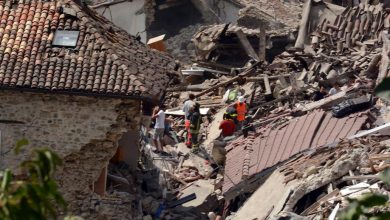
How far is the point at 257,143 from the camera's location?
20375 mm

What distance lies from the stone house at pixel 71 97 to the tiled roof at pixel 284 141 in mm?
2235

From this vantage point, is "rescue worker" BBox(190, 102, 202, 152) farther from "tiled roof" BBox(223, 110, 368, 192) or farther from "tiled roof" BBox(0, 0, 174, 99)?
"tiled roof" BBox(0, 0, 174, 99)

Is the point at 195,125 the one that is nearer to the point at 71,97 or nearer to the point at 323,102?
the point at 323,102

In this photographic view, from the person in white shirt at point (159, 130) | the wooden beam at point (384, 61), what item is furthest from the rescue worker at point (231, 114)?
the wooden beam at point (384, 61)

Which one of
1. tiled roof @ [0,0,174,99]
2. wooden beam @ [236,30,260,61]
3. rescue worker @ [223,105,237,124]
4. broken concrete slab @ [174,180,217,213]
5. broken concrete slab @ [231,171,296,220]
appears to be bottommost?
broken concrete slab @ [174,180,217,213]

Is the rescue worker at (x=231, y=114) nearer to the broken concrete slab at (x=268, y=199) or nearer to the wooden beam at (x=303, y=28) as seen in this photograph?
the broken concrete slab at (x=268, y=199)

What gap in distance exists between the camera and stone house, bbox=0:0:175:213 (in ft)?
58.0

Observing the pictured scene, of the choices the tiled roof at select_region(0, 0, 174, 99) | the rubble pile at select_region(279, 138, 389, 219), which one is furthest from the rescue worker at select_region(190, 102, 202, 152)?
the rubble pile at select_region(279, 138, 389, 219)

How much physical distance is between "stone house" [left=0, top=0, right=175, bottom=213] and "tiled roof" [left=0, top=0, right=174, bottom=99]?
2cm

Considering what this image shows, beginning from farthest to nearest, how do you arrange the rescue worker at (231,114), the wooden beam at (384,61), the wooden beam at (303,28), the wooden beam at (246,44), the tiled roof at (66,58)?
the wooden beam at (246,44)
the wooden beam at (303,28)
the rescue worker at (231,114)
the wooden beam at (384,61)
the tiled roof at (66,58)

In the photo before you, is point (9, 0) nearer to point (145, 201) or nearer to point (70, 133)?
point (70, 133)

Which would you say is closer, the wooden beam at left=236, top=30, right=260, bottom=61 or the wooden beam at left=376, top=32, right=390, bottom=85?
the wooden beam at left=376, top=32, right=390, bottom=85

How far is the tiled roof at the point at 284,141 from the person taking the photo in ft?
61.1

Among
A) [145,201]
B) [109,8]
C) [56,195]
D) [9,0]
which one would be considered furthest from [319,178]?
[109,8]
